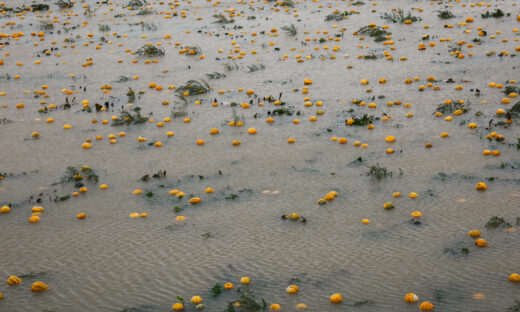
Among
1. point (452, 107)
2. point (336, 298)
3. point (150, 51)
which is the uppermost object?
point (150, 51)

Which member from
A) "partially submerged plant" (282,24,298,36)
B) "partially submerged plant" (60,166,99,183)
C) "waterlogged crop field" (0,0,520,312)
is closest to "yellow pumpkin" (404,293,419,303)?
"waterlogged crop field" (0,0,520,312)

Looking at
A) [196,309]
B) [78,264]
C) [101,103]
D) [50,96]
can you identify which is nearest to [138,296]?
[196,309]

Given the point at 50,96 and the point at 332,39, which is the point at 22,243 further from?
the point at 332,39

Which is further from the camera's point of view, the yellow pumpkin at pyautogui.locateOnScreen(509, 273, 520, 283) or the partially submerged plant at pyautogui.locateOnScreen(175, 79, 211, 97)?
the partially submerged plant at pyautogui.locateOnScreen(175, 79, 211, 97)

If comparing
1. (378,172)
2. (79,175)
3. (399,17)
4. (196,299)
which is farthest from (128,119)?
(399,17)

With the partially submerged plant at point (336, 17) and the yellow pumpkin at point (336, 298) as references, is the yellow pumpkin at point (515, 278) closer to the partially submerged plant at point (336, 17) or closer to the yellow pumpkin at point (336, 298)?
the yellow pumpkin at point (336, 298)

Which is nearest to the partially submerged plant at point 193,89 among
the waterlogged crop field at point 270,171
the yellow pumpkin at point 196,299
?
the waterlogged crop field at point 270,171

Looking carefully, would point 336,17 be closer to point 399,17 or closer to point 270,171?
point 399,17

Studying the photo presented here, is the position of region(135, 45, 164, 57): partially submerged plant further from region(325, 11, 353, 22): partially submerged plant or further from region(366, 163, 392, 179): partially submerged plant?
region(366, 163, 392, 179): partially submerged plant
